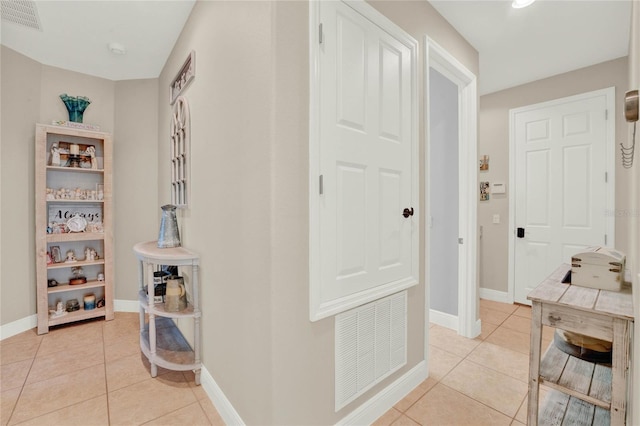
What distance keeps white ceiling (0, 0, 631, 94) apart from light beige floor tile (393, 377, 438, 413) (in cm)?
276

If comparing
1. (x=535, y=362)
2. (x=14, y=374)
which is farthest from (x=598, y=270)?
(x=14, y=374)

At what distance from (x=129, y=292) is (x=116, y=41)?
2.60m

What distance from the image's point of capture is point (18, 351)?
95.5 inches

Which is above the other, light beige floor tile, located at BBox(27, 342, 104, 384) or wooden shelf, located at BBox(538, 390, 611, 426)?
wooden shelf, located at BBox(538, 390, 611, 426)

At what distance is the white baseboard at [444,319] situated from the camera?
9.34ft

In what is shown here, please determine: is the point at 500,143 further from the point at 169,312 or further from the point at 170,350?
the point at 170,350

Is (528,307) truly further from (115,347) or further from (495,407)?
(115,347)

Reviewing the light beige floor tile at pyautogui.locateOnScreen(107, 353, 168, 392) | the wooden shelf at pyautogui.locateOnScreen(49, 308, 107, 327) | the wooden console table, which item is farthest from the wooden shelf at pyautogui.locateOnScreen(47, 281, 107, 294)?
the wooden console table

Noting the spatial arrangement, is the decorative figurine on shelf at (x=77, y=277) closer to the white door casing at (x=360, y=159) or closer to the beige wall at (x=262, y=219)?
the beige wall at (x=262, y=219)

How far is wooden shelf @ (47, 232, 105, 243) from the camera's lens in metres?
2.86

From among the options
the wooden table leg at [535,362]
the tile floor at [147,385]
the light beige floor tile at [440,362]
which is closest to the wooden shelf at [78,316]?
the tile floor at [147,385]

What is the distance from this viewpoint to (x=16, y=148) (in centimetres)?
274

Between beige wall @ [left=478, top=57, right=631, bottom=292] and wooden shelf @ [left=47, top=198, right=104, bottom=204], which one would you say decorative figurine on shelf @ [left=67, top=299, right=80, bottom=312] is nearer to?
wooden shelf @ [left=47, top=198, right=104, bottom=204]

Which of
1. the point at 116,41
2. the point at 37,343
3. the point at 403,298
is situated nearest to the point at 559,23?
the point at 403,298
